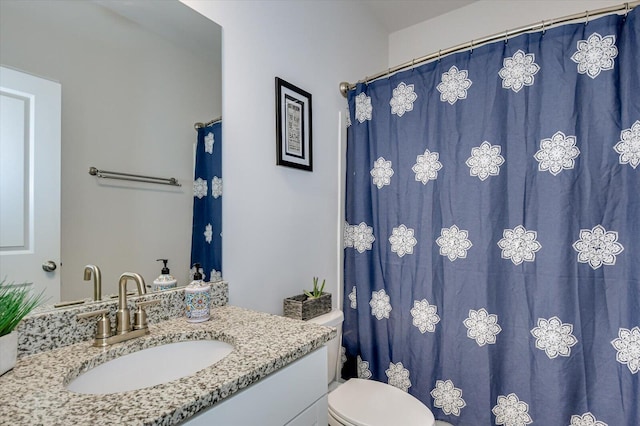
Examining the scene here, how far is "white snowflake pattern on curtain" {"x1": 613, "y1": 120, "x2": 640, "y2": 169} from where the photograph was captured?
3.82ft

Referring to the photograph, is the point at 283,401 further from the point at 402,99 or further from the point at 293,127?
the point at 402,99

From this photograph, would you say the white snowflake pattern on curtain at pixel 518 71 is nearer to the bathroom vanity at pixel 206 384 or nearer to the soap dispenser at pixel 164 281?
the bathroom vanity at pixel 206 384

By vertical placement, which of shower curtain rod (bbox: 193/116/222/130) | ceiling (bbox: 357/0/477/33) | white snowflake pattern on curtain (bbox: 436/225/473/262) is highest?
ceiling (bbox: 357/0/477/33)

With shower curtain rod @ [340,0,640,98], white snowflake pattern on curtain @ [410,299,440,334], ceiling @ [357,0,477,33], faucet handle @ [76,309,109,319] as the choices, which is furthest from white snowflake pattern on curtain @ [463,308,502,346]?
ceiling @ [357,0,477,33]

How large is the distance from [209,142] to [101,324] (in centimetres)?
69

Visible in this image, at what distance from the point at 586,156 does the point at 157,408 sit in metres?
1.59

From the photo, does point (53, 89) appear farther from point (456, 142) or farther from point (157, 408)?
point (456, 142)

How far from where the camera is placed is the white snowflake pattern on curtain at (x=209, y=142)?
3.97ft

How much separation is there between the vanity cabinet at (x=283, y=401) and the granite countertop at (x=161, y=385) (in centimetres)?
3

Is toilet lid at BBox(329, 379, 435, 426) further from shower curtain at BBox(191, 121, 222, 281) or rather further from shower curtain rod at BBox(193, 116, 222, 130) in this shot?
shower curtain rod at BBox(193, 116, 222, 130)

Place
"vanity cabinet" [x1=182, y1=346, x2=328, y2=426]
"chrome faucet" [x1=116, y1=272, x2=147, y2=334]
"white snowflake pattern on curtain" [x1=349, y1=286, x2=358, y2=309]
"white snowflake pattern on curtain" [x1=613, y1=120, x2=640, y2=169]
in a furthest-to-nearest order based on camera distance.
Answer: "white snowflake pattern on curtain" [x1=349, y1=286, x2=358, y2=309] < "white snowflake pattern on curtain" [x1=613, y1=120, x2=640, y2=169] < "chrome faucet" [x1=116, y1=272, x2=147, y2=334] < "vanity cabinet" [x1=182, y1=346, x2=328, y2=426]

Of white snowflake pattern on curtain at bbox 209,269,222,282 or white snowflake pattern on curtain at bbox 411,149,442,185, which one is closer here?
white snowflake pattern on curtain at bbox 209,269,222,282

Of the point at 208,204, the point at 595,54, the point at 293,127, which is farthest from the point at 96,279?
the point at 595,54

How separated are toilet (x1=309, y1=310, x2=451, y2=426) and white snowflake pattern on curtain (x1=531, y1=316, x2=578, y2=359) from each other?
0.55 metres
